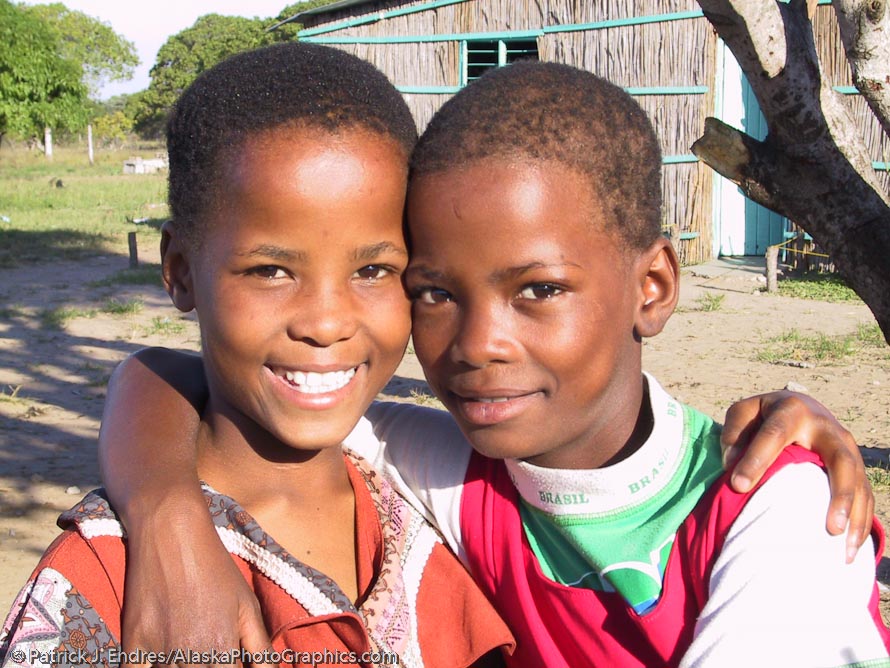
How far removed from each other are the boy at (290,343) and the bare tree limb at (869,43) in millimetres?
1883

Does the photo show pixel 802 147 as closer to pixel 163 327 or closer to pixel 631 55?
pixel 163 327

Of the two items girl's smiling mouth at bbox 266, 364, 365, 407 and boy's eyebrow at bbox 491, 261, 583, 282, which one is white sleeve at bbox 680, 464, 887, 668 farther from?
girl's smiling mouth at bbox 266, 364, 365, 407

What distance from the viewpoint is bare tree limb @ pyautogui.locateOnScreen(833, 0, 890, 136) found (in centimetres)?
292

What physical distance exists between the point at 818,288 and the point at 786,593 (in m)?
9.22

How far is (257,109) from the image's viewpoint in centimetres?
156

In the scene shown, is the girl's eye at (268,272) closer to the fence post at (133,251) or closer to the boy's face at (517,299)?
the boy's face at (517,299)

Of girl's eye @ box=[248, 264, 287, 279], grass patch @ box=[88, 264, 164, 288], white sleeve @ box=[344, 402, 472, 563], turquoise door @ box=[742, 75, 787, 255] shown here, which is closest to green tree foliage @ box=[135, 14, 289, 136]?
grass patch @ box=[88, 264, 164, 288]

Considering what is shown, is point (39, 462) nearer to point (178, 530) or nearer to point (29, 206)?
point (178, 530)

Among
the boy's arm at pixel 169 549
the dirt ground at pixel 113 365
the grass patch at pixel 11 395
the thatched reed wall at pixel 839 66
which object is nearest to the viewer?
the boy's arm at pixel 169 549

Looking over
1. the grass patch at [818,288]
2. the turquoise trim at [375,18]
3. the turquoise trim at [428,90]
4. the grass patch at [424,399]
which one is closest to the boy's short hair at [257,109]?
the grass patch at [424,399]

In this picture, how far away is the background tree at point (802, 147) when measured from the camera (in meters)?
2.75

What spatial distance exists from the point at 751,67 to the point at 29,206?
62.9 feet

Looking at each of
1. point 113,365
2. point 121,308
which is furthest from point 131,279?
point 113,365

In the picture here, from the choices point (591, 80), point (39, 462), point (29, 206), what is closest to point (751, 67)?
point (591, 80)
